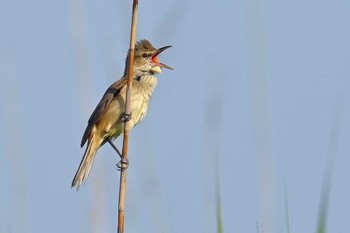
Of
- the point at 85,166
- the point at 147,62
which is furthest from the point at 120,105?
the point at 85,166

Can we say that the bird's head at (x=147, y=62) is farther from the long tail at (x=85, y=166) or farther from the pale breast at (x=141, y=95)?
the long tail at (x=85, y=166)

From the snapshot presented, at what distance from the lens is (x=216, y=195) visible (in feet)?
6.34

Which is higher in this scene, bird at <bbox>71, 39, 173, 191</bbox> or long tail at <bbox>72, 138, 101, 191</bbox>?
bird at <bbox>71, 39, 173, 191</bbox>

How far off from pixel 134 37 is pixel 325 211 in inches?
35.8

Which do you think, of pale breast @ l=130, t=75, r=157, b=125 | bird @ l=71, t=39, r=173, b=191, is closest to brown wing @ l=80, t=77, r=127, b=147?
bird @ l=71, t=39, r=173, b=191

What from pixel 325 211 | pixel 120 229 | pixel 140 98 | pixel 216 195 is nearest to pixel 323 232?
pixel 325 211

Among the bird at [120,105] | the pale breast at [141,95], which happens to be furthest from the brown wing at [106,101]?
the pale breast at [141,95]

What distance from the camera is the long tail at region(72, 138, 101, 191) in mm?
3623

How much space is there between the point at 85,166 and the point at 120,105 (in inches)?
14.6

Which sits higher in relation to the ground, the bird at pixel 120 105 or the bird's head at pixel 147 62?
the bird's head at pixel 147 62

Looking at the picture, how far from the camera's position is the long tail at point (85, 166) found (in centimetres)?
362

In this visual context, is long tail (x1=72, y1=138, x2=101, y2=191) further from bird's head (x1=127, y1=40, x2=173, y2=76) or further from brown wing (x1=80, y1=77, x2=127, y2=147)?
bird's head (x1=127, y1=40, x2=173, y2=76)

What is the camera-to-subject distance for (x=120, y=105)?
3744 millimetres

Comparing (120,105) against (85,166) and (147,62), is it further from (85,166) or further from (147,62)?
(85,166)
